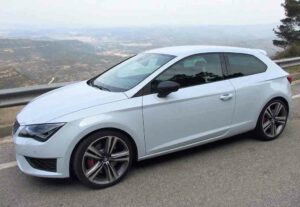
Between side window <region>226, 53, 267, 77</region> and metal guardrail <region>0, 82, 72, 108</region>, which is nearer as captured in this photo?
side window <region>226, 53, 267, 77</region>

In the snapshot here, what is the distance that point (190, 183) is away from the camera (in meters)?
4.26

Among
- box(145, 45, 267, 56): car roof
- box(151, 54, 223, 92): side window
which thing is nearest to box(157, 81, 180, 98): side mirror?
box(151, 54, 223, 92): side window

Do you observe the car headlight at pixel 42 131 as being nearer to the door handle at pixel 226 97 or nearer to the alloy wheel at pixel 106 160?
the alloy wheel at pixel 106 160

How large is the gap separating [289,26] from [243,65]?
40.9 metres

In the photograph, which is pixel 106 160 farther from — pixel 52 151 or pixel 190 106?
pixel 190 106

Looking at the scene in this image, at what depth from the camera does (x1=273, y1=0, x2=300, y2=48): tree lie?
41.7 metres

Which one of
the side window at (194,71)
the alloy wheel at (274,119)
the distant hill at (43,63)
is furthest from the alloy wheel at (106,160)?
the distant hill at (43,63)

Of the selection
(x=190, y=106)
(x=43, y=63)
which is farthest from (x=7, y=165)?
(x=43, y=63)

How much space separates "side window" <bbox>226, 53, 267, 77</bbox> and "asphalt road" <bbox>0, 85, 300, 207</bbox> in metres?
1.10

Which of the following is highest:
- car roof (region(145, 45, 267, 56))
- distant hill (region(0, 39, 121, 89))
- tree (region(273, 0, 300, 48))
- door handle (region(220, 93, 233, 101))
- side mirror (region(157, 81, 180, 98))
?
car roof (region(145, 45, 267, 56))

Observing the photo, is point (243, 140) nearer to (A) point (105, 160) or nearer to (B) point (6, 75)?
(A) point (105, 160)

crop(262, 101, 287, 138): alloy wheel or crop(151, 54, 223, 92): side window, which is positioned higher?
crop(151, 54, 223, 92): side window

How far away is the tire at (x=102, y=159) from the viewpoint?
4008 mm

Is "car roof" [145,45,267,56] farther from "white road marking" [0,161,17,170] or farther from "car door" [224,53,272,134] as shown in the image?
"white road marking" [0,161,17,170]
